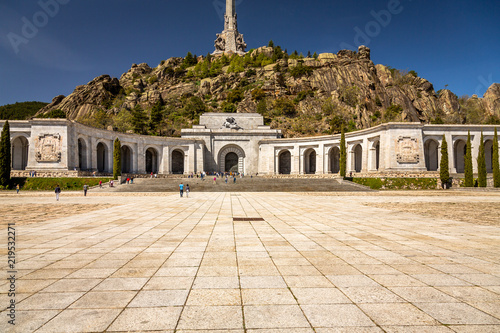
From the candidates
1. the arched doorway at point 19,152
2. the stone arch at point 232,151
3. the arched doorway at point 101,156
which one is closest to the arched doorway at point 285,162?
the stone arch at point 232,151

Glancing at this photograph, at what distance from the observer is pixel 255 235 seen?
7254 millimetres

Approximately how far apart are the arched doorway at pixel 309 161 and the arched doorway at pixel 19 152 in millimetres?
41807

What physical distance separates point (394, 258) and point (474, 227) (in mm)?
4939

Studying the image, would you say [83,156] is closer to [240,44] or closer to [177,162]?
[177,162]

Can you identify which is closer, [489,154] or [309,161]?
[489,154]

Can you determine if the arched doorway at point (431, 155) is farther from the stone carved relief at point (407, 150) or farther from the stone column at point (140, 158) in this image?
the stone column at point (140, 158)

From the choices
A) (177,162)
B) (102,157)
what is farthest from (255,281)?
(177,162)

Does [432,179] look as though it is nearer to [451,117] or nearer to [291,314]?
[291,314]

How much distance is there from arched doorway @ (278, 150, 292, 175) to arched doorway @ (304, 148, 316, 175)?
3.41 m

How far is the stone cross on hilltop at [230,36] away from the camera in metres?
113

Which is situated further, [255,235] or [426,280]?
[255,235]

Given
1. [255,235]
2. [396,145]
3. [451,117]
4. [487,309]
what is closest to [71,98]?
[396,145]

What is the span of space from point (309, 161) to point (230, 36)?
83457 millimetres

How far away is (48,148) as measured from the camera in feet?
109
